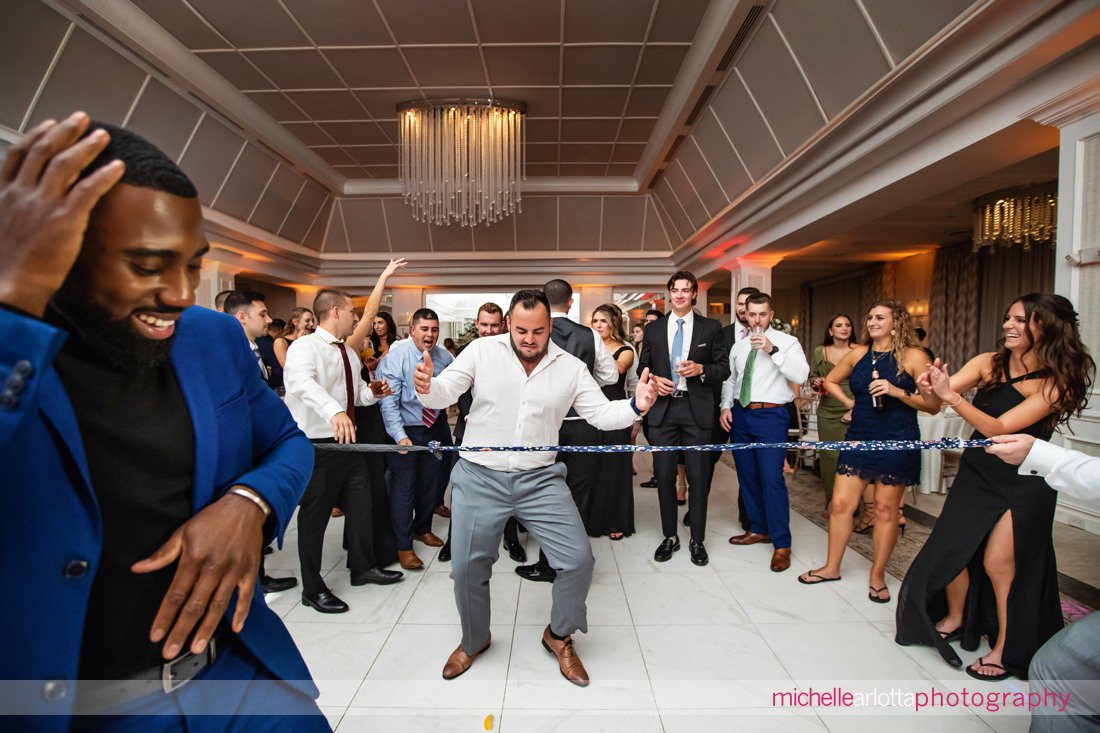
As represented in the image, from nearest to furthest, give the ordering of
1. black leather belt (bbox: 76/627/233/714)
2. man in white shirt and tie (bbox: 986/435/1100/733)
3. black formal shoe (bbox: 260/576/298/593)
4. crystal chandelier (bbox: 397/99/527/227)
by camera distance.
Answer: black leather belt (bbox: 76/627/233/714), man in white shirt and tie (bbox: 986/435/1100/733), black formal shoe (bbox: 260/576/298/593), crystal chandelier (bbox: 397/99/527/227)

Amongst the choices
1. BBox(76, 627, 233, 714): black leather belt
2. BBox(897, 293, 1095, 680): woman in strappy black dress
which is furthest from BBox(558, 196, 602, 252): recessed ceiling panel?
BBox(76, 627, 233, 714): black leather belt

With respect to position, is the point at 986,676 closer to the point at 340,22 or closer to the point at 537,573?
the point at 537,573

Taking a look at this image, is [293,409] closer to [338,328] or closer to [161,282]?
[338,328]

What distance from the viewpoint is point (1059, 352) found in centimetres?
232

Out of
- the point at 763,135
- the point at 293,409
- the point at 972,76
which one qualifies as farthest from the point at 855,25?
the point at 293,409

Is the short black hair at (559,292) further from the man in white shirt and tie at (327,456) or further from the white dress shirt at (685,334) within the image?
the man in white shirt and tie at (327,456)

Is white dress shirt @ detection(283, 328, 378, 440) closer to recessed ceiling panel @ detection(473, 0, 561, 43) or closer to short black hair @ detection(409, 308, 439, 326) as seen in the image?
short black hair @ detection(409, 308, 439, 326)

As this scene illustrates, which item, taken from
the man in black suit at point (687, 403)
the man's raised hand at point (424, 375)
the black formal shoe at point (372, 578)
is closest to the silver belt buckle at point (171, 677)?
the man's raised hand at point (424, 375)

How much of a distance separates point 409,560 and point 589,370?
1810 millimetres

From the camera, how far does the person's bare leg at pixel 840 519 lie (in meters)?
3.28

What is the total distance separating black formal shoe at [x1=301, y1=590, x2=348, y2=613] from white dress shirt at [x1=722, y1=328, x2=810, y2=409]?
9.58ft

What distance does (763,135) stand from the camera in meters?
5.48

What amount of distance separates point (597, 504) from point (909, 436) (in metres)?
2.18

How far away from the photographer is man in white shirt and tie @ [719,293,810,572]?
3.69 metres
